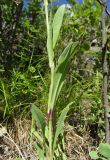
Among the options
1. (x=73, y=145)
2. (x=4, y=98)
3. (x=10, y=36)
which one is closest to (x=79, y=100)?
(x=73, y=145)

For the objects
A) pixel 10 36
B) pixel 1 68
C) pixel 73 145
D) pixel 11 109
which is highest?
pixel 10 36

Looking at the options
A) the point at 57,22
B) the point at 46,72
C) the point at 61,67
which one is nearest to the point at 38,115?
the point at 61,67

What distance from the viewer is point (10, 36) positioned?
2.88 m

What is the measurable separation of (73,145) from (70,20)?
3.52 feet

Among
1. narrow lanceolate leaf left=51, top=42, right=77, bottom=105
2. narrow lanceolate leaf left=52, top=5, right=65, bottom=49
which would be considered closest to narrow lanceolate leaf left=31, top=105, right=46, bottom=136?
narrow lanceolate leaf left=51, top=42, right=77, bottom=105

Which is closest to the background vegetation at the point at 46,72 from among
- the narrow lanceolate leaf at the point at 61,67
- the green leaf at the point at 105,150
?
the green leaf at the point at 105,150

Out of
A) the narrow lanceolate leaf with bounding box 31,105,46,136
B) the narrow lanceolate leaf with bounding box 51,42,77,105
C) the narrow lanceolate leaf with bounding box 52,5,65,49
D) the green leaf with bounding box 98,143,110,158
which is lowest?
the green leaf with bounding box 98,143,110,158

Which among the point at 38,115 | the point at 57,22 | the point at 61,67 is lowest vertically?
the point at 38,115

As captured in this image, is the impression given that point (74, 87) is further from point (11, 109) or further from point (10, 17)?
point (10, 17)

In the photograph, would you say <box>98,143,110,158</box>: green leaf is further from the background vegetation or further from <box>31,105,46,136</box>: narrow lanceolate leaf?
the background vegetation

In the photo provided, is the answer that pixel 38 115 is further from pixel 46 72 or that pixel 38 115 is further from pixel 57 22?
pixel 46 72

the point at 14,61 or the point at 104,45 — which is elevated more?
the point at 104,45

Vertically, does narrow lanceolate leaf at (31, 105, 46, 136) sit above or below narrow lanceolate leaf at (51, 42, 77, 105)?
below

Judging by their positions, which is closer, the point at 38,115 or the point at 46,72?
the point at 38,115
